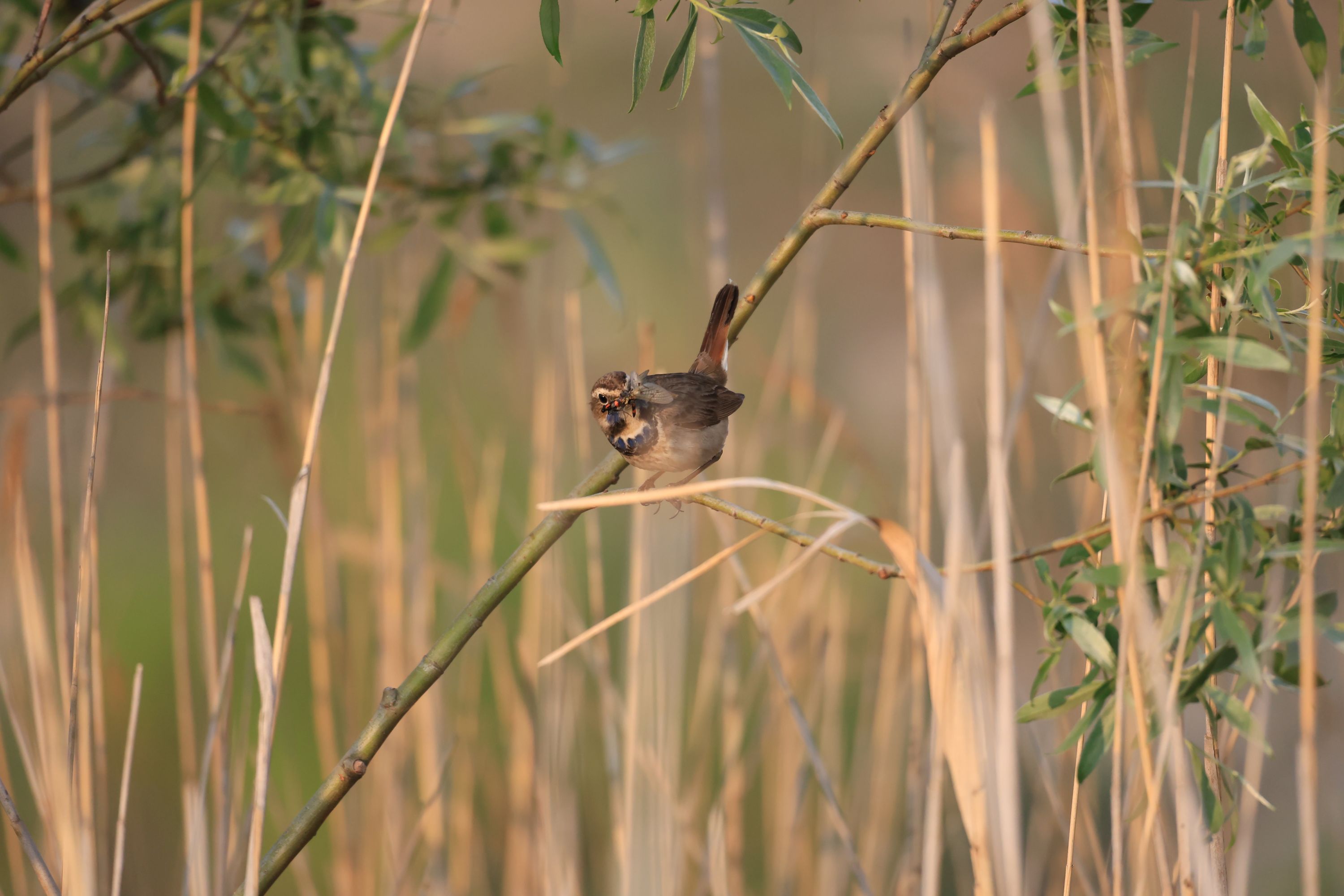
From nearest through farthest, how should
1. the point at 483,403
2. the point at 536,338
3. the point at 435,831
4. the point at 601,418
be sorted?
1. the point at 601,418
2. the point at 435,831
3. the point at 536,338
4. the point at 483,403

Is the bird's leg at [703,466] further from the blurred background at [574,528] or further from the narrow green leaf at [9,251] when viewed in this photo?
the narrow green leaf at [9,251]

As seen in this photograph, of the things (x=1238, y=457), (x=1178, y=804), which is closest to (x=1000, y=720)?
(x=1178, y=804)

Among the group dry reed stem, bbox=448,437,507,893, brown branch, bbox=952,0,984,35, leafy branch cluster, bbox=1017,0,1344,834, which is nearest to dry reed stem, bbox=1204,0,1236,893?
leafy branch cluster, bbox=1017,0,1344,834

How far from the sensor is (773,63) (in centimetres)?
93

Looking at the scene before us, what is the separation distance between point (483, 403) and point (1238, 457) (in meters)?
3.69

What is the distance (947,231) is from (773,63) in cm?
23

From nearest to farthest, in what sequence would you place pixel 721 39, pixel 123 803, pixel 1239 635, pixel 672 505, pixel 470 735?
pixel 1239 635
pixel 721 39
pixel 123 803
pixel 672 505
pixel 470 735

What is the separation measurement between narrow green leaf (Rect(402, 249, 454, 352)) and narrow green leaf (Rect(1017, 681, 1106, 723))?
4.17 feet

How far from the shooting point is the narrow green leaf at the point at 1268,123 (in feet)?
2.81

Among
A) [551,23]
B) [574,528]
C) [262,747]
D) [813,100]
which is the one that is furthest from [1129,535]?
[574,528]

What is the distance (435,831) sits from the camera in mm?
1783

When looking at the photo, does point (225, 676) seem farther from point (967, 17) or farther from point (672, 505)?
point (967, 17)

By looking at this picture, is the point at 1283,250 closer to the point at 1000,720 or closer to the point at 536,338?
the point at 1000,720

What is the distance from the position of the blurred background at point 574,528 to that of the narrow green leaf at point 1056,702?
9.7 inches
